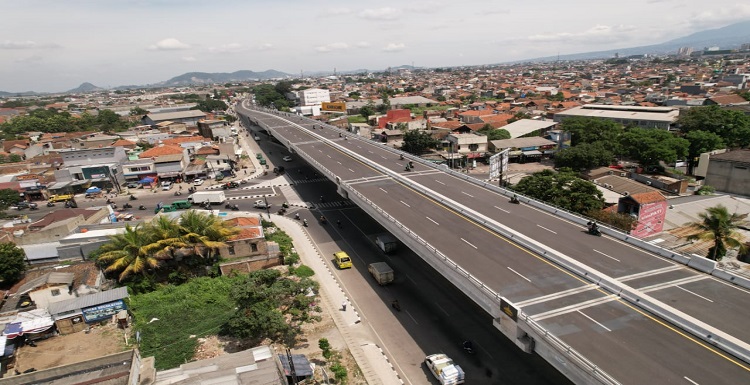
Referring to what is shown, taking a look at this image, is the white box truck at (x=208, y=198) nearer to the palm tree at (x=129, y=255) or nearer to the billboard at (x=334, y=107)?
the palm tree at (x=129, y=255)

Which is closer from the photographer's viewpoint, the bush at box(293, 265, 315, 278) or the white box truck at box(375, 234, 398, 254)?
the bush at box(293, 265, 315, 278)

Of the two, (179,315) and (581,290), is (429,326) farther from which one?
(179,315)

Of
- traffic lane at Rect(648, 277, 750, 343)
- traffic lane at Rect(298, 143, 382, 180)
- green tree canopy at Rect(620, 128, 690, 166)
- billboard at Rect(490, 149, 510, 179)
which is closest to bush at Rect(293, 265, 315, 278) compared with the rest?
traffic lane at Rect(298, 143, 382, 180)

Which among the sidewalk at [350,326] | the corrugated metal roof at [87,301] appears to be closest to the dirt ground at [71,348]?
the corrugated metal roof at [87,301]

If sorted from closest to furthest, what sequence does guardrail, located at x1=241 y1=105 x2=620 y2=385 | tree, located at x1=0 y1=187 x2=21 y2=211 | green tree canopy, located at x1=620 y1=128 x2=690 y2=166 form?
guardrail, located at x1=241 y1=105 x2=620 y2=385, tree, located at x1=0 y1=187 x2=21 y2=211, green tree canopy, located at x1=620 y1=128 x2=690 y2=166

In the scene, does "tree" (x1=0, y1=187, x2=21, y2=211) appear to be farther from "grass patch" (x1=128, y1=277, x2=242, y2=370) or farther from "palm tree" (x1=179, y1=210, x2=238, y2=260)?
"grass patch" (x1=128, y1=277, x2=242, y2=370)

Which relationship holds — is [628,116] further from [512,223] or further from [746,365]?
[746,365]

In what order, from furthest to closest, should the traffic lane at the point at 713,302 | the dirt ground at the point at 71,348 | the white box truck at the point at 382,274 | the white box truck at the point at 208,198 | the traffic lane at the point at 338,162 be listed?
the white box truck at the point at 208,198 < the traffic lane at the point at 338,162 < the white box truck at the point at 382,274 < the dirt ground at the point at 71,348 < the traffic lane at the point at 713,302
